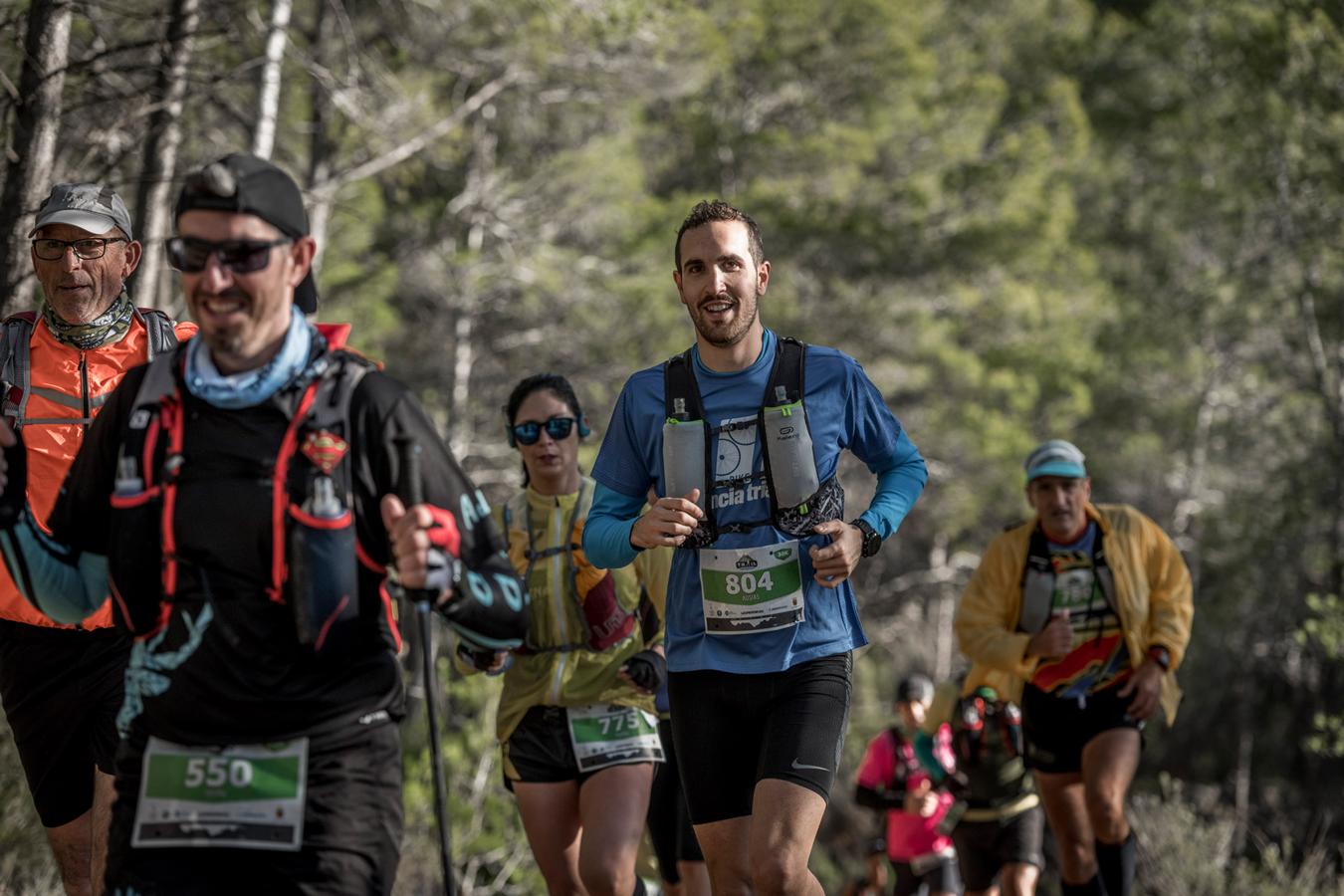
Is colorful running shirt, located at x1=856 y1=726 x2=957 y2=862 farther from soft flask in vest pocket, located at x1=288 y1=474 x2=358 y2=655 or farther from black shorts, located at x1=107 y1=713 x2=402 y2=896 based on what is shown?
soft flask in vest pocket, located at x1=288 y1=474 x2=358 y2=655

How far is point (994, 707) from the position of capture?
966 centimetres

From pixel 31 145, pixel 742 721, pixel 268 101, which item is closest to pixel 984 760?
pixel 742 721

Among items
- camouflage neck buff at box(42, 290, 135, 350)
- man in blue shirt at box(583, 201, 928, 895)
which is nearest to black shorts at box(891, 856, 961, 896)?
man in blue shirt at box(583, 201, 928, 895)

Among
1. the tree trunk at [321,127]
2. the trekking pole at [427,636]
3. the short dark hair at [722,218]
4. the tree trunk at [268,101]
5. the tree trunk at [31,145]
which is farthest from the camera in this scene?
the tree trunk at [321,127]

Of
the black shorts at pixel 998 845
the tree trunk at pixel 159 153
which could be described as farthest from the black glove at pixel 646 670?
the black shorts at pixel 998 845

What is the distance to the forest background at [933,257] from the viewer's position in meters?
19.6

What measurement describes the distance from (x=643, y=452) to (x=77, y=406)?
6.07 feet

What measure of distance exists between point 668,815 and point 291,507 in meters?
4.45

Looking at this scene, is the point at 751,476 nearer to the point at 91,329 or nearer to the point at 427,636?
the point at 427,636

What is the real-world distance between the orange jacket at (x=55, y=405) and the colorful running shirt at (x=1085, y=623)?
429 cm

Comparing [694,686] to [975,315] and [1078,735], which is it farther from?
[975,315]

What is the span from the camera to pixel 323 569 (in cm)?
320

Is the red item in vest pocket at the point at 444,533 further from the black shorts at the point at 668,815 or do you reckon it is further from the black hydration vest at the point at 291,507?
the black shorts at the point at 668,815

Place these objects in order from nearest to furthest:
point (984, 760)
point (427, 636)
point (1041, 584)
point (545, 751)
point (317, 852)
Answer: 1. point (317, 852)
2. point (427, 636)
3. point (545, 751)
4. point (1041, 584)
5. point (984, 760)
